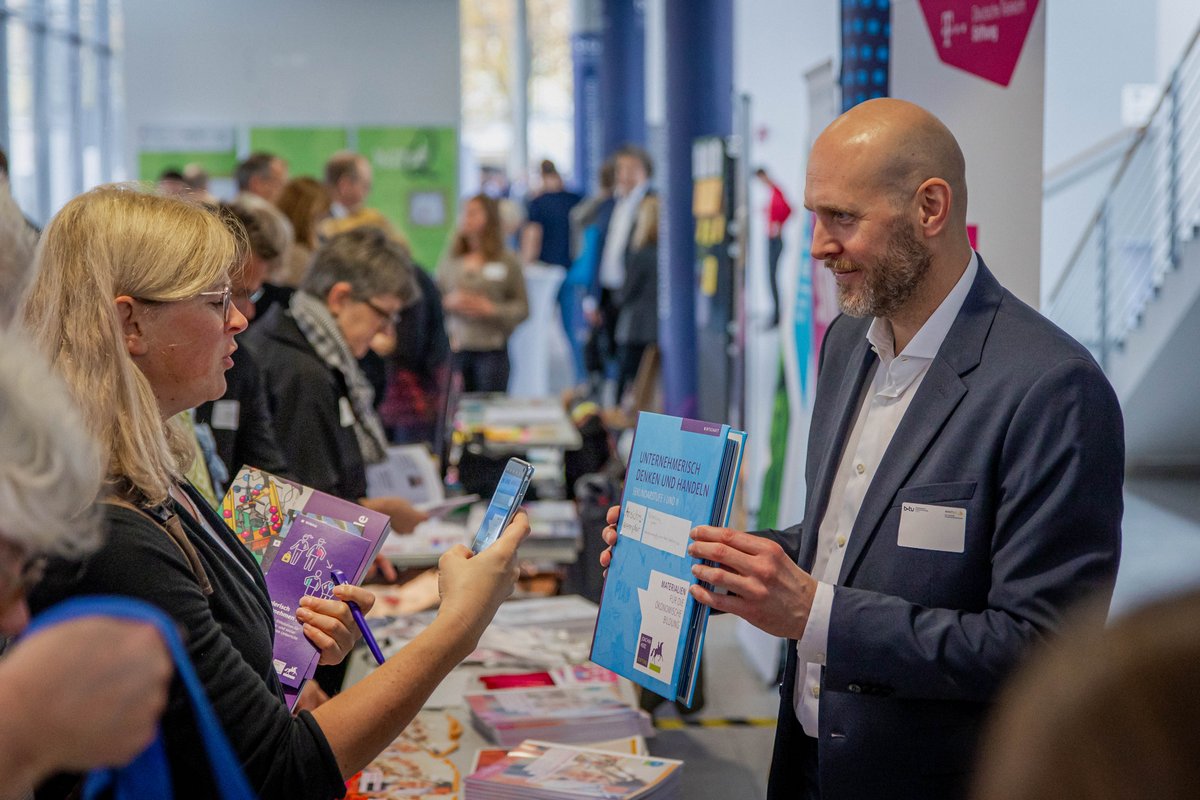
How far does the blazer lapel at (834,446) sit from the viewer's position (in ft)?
6.46

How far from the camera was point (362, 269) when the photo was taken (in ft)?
11.5

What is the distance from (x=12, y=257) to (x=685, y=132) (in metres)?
6.55

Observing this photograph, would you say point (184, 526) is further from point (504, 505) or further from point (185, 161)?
point (185, 161)

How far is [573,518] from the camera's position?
14.7ft

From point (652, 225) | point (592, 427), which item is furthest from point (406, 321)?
point (652, 225)

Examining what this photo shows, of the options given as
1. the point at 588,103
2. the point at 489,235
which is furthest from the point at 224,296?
the point at 588,103

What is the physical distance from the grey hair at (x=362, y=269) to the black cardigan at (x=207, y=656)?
205cm

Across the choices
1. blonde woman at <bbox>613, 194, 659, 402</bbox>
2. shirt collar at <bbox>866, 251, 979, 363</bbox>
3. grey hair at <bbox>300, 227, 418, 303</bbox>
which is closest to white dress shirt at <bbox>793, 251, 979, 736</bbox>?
shirt collar at <bbox>866, 251, 979, 363</bbox>

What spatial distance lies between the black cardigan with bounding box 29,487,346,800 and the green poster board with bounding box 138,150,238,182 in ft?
36.5

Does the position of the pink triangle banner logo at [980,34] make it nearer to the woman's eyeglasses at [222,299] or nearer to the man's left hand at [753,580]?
the man's left hand at [753,580]

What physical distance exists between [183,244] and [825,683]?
3.64 ft

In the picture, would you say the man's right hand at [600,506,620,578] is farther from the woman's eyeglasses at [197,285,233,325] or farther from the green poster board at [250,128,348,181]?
the green poster board at [250,128,348,181]

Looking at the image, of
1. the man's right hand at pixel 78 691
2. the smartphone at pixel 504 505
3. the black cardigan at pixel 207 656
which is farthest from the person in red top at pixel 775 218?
the man's right hand at pixel 78 691

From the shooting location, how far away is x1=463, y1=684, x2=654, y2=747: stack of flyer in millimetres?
2492
